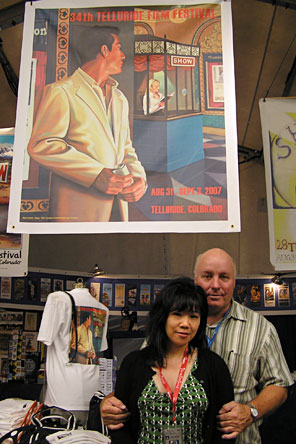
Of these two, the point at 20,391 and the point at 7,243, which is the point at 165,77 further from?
the point at 20,391

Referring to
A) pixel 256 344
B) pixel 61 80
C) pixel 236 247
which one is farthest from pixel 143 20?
pixel 236 247

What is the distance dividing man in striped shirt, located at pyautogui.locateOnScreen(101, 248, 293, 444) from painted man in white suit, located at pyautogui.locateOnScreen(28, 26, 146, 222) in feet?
1.85

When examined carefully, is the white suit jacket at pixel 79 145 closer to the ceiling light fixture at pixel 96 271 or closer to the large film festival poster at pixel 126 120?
the large film festival poster at pixel 126 120

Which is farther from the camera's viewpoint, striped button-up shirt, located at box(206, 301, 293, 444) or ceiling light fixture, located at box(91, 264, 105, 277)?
ceiling light fixture, located at box(91, 264, 105, 277)

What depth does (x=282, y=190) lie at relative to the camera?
3.76 metres

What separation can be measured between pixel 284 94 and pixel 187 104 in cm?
480

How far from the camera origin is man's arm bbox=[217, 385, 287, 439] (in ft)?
6.04

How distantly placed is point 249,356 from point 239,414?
0.37m

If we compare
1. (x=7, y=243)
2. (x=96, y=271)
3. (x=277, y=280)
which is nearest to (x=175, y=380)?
(x=7, y=243)

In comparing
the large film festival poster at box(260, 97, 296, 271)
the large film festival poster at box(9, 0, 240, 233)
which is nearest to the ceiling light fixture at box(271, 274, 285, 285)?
the large film festival poster at box(260, 97, 296, 271)

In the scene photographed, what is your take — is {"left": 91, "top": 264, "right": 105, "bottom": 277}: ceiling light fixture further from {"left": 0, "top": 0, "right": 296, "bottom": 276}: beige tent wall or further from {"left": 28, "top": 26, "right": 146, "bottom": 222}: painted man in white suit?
{"left": 28, "top": 26, "right": 146, "bottom": 222}: painted man in white suit

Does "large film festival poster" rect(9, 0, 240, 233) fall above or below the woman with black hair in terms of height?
above

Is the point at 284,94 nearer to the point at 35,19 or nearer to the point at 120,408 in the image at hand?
the point at 35,19

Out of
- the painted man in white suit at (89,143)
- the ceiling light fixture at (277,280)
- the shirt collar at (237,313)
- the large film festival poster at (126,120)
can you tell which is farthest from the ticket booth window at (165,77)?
the ceiling light fixture at (277,280)
